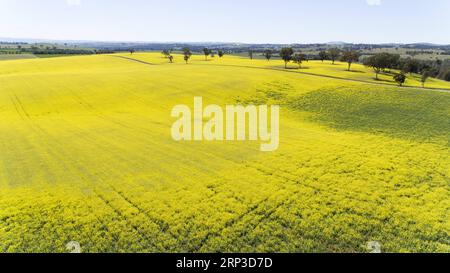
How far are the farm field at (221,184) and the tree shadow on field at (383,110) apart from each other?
535 millimetres

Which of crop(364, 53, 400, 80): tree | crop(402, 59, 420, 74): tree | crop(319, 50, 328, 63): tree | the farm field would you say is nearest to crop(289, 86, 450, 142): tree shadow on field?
the farm field

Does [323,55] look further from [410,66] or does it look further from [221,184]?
[221,184]

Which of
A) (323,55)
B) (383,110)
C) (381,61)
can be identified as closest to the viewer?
(383,110)

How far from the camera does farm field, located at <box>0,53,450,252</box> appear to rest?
15.9 meters

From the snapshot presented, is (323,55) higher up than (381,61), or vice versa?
(323,55)

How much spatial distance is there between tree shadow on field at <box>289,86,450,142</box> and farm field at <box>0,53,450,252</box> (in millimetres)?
535

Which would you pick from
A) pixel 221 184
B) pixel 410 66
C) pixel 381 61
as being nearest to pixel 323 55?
pixel 410 66

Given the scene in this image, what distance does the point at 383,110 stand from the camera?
4900 centimetres

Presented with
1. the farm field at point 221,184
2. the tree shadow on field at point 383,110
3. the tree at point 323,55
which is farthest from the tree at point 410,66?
the farm field at point 221,184

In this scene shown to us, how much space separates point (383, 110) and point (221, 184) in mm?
38911

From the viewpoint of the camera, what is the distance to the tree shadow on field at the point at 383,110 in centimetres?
3888

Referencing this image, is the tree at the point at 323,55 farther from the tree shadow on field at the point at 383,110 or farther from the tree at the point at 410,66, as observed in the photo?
the tree shadow on field at the point at 383,110
